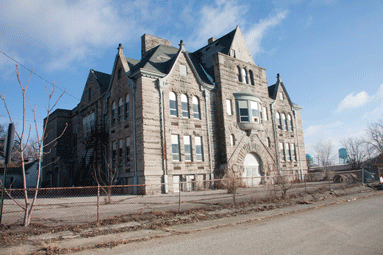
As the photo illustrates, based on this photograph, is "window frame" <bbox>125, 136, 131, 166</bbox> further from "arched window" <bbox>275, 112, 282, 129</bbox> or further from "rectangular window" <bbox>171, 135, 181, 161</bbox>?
"arched window" <bbox>275, 112, 282, 129</bbox>

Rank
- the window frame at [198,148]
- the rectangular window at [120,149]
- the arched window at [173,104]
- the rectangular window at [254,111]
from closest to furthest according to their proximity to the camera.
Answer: the arched window at [173,104], the rectangular window at [120,149], the window frame at [198,148], the rectangular window at [254,111]

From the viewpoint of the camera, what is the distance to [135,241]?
305 inches

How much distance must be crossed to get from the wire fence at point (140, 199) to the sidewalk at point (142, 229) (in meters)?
0.90

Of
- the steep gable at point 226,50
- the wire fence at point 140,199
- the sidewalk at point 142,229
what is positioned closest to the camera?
the sidewalk at point 142,229

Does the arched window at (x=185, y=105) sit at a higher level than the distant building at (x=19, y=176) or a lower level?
higher

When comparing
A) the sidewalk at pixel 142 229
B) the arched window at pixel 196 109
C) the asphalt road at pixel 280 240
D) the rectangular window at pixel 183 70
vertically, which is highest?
the rectangular window at pixel 183 70

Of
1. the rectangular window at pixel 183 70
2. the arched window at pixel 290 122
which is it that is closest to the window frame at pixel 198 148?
the rectangular window at pixel 183 70

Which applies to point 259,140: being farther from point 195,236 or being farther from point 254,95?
point 195,236

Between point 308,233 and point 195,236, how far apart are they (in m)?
3.25

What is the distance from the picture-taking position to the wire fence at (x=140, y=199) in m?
10.5

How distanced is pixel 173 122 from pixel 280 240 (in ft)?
59.1

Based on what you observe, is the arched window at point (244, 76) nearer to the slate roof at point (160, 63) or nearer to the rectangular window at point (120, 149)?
the slate roof at point (160, 63)

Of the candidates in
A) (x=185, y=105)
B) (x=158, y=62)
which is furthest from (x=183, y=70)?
(x=185, y=105)

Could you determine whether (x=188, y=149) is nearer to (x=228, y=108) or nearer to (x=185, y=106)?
(x=185, y=106)
